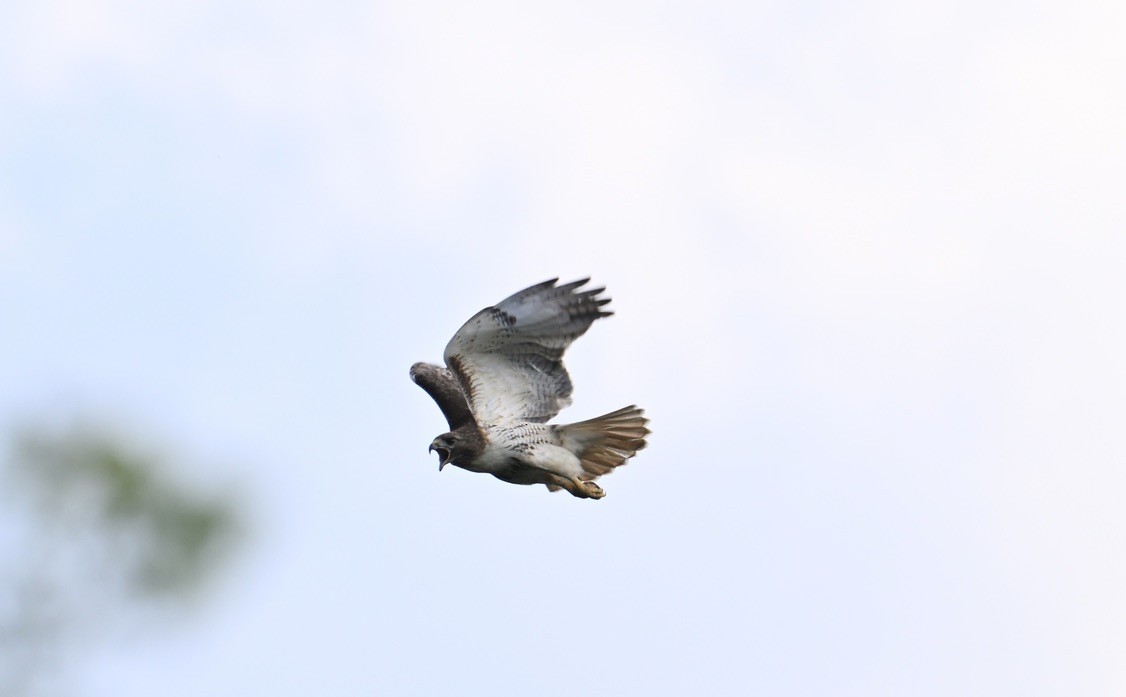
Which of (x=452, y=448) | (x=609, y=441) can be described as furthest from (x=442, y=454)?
(x=609, y=441)

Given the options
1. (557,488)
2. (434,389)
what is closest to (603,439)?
(557,488)

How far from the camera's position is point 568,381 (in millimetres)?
13586

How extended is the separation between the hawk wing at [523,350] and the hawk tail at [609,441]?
1.28ft

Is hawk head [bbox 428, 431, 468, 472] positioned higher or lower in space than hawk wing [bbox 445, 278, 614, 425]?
lower

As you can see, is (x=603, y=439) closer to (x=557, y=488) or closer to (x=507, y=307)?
(x=557, y=488)

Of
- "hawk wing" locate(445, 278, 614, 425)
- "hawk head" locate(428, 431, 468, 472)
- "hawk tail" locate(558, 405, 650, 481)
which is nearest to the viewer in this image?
"hawk wing" locate(445, 278, 614, 425)

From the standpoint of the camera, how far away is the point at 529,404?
13625 millimetres

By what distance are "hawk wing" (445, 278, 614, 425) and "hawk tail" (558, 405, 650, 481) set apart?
1.28 ft

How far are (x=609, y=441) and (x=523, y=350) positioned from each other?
121cm

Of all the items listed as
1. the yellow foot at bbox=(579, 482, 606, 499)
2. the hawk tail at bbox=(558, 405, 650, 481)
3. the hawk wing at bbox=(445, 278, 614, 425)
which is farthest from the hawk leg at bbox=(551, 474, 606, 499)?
the hawk wing at bbox=(445, 278, 614, 425)

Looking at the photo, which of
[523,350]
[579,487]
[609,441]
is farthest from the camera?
[609,441]

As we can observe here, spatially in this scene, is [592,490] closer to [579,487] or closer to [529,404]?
[579,487]

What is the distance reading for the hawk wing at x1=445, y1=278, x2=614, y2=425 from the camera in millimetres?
12977

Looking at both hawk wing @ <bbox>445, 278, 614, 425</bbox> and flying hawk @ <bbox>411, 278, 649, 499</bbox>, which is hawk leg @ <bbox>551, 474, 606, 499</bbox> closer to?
flying hawk @ <bbox>411, 278, 649, 499</bbox>
